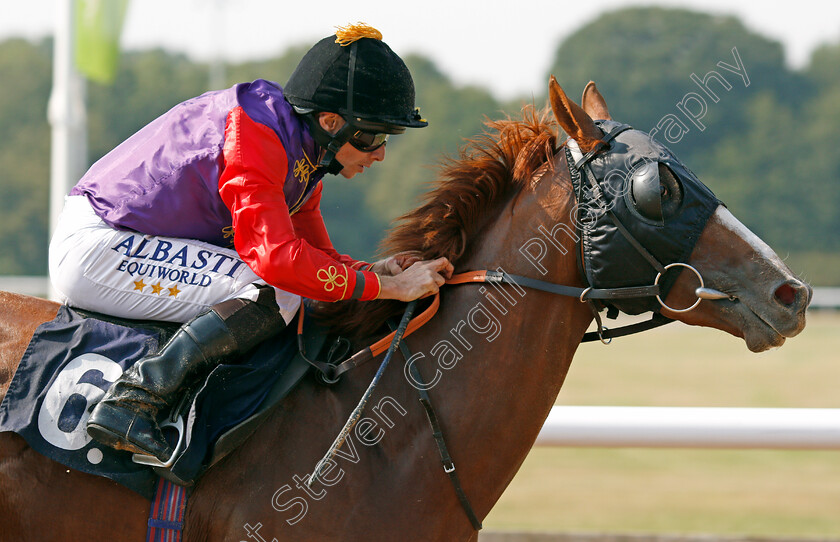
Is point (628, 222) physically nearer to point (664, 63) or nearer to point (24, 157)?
point (24, 157)

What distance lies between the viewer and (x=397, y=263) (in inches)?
114

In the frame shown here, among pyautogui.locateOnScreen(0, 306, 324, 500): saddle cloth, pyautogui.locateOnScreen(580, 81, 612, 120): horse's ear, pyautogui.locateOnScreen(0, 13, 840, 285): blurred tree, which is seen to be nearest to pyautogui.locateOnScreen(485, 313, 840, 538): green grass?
pyautogui.locateOnScreen(580, 81, 612, 120): horse's ear

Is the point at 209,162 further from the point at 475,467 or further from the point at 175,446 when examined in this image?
the point at 475,467

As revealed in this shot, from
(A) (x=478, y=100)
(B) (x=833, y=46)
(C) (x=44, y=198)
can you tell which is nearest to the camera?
(C) (x=44, y=198)

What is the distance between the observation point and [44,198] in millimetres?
43594

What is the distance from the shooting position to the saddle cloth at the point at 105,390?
8.27 feet

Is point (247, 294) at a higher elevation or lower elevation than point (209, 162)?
lower

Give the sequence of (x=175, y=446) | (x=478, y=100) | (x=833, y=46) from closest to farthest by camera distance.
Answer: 1. (x=175, y=446)
2. (x=833, y=46)
3. (x=478, y=100)

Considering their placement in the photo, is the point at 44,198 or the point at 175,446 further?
the point at 44,198

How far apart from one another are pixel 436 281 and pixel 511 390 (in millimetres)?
401

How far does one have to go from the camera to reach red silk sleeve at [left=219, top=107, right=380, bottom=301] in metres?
2.57

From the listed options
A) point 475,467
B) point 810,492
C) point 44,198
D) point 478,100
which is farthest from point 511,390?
point 478,100

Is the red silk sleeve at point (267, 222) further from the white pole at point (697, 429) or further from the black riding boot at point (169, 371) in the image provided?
the white pole at point (697, 429)

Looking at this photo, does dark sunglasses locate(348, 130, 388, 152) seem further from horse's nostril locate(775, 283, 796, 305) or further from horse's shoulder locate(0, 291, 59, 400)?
horse's nostril locate(775, 283, 796, 305)
